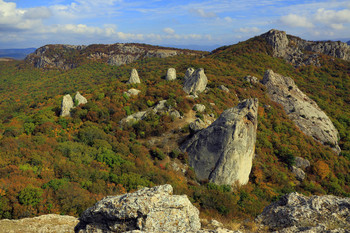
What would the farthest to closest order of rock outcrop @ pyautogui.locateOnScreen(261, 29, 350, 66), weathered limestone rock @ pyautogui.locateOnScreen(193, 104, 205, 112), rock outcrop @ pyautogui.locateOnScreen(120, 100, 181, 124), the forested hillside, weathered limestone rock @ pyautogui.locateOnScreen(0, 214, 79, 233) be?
1. rock outcrop @ pyautogui.locateOnScreen(261, 29, 350, 66)
2. weathered limestone rock @ pyautogui.locateOnScreen(193, 104, 205, 112)
3. rock outcrop @ pyautogui.locateOnScreen(120, 100, 181, 124)
4. the forested hillside
5. weathered limestone rock @ pyautogui.locateOnScreen(0, 214, 79, 233)

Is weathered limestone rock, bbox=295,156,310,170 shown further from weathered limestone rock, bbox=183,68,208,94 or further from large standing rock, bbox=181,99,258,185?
weathered limestone rock, bbox=183,68,208,94

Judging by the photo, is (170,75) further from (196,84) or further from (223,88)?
(223,88)

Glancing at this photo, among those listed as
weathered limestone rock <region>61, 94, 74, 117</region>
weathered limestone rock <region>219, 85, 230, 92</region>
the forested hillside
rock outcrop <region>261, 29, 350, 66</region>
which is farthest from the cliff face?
weathered limestone rock <region>61, 94, 74, 117</region>

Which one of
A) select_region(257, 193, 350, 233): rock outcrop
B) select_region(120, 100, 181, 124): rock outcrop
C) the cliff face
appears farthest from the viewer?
the cliff face

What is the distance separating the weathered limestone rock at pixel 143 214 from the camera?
912cm

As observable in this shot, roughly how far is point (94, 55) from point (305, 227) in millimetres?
A: 158758

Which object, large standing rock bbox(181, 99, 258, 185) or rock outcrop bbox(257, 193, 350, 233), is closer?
rock outcrop bbox(257, 193, 350, 233)

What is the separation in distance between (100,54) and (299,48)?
12756 centimetres

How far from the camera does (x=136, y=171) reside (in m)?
20.9

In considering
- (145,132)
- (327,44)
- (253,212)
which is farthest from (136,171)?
(327,44)

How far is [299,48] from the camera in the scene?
340ft

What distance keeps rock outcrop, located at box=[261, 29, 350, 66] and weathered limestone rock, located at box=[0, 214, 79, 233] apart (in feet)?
347

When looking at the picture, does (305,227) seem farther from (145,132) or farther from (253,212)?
(145,132)

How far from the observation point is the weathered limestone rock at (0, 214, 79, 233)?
32.1 feet
